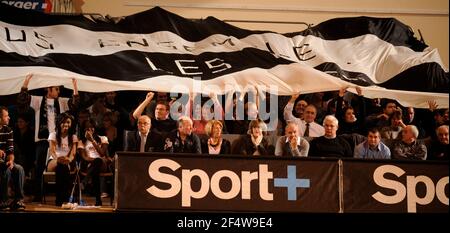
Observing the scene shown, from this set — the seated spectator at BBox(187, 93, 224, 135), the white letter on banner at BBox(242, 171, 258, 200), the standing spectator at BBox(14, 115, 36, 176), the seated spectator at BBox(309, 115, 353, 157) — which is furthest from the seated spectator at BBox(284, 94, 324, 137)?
the standing spectator at BBox(14, 115, 36, 176)

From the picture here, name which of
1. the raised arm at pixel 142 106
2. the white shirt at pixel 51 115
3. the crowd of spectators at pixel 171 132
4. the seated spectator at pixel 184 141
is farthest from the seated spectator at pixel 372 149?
the white shirt at pixel 51 115

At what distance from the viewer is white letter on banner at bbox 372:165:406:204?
6.62 meters

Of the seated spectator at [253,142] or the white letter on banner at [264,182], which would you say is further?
the seated spectator at [253,142]

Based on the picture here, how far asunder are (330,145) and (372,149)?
0.48m

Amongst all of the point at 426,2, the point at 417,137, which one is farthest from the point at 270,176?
the point at 426,2

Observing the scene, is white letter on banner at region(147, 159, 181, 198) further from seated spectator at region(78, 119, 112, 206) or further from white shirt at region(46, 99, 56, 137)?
white shirt at region(46, 99, 56, 137)

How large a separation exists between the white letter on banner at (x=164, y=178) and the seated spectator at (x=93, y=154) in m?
0.79

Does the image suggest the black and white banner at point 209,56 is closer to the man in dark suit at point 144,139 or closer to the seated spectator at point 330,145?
the man in dark suit at point 144,139

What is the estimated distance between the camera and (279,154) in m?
6.96

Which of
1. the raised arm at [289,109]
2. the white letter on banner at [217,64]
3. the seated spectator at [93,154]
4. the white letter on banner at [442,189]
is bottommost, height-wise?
the white letter on banner at [442,189]

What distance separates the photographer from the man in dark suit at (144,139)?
6980 mm

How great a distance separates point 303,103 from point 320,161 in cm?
141

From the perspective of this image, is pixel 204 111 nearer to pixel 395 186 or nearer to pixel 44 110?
pixel 44 110

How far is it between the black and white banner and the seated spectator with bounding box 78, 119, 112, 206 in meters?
0.56
